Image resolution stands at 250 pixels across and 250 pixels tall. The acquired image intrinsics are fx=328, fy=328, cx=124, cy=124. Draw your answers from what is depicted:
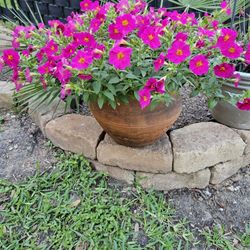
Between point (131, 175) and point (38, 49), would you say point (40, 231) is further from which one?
point (38, 49)

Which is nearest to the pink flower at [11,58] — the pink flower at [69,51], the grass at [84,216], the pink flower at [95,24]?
the pink flower at [69,51]

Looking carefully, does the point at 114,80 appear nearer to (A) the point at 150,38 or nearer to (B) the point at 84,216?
(A) the point at 150,38

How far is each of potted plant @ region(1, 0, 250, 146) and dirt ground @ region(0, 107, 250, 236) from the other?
0.42m

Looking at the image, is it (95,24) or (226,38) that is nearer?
(226,38)

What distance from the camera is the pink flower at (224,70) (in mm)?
1268

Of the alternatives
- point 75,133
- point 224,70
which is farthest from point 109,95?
point 75,133

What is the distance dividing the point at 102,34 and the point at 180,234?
101 centimetres

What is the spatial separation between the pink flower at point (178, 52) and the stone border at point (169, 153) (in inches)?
23.4

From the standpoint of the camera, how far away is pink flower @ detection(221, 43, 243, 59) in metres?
1.21

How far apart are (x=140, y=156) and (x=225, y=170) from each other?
0.49 metres

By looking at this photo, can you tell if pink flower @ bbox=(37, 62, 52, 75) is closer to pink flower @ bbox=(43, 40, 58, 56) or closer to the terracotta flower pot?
pink flower @ bbox=(43, 40, 58, 56)

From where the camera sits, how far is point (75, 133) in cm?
180

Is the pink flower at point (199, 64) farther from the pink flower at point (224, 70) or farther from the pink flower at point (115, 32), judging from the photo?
the pink flower at point (115, 32)

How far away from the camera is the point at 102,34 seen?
4.92ft
